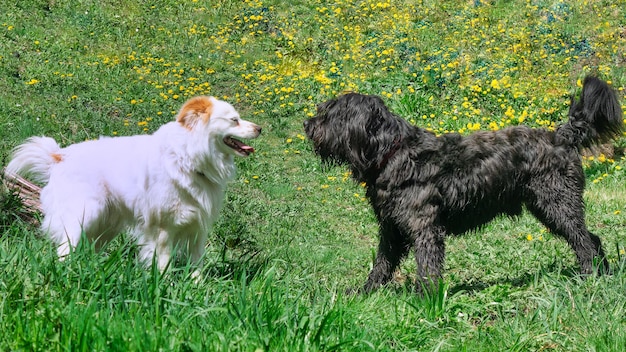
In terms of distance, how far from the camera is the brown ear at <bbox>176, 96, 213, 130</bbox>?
4.86m

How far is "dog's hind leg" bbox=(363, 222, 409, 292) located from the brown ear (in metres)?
1.55

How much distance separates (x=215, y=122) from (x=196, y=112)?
147mm

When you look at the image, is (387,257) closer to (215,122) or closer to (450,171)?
(450,171)

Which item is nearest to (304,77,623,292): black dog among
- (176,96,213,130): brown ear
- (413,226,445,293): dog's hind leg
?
(413,226,445,293): dog's hind leg

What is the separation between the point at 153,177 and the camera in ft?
16.1

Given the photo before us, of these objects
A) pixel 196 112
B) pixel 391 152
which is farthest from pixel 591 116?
pixel 196 112

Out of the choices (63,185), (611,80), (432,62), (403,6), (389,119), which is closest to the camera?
(63,185)

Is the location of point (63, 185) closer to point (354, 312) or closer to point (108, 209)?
point (108, 209)

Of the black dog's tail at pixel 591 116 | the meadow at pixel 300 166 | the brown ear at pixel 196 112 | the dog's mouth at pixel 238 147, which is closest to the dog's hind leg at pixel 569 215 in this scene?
the meadow at pixel 300 166

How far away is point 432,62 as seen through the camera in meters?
11.5

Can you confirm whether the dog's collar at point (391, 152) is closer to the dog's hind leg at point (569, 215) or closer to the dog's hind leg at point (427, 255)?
the dog's hind leg at point (427, 255)

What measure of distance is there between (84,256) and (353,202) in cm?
458

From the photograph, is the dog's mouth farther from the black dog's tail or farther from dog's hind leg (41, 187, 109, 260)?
the black dog's tail

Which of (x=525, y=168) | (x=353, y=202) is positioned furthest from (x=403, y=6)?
→ (x=525, y=168)
